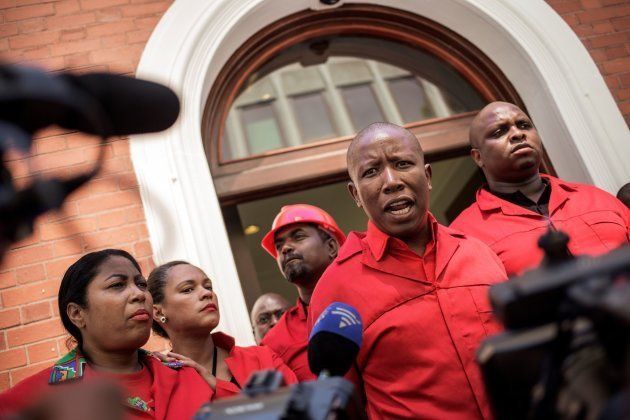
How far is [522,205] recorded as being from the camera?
2611mm

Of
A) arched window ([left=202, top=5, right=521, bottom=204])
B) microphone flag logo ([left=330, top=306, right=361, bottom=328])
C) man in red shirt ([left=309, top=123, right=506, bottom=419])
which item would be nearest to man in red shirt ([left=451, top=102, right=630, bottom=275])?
man in red shirt ([left=309, top=123, right=506, bottom=419])

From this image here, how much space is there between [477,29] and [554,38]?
1.64 ft

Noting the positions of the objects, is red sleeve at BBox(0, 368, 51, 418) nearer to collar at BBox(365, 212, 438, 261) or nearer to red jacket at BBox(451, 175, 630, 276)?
collar at BBox(365, 212, 438, 261)

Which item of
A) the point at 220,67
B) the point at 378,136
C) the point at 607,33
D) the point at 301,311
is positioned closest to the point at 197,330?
the point at 301,311

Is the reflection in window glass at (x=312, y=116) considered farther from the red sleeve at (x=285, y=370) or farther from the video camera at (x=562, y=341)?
the video camera at (x=562, y=341)

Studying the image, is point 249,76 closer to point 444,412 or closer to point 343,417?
point 444,412

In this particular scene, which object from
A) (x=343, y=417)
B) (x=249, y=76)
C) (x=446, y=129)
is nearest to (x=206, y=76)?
(x=249, y=76)

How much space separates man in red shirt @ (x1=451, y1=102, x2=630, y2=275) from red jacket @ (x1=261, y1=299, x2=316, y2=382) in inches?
34.9

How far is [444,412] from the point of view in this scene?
67.6 inches

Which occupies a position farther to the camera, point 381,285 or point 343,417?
point 381,285

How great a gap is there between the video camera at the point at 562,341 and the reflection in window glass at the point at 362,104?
3337 millimetres

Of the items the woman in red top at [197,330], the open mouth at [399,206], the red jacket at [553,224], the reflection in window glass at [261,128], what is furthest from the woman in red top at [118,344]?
the reflection in window glass at [261,128]

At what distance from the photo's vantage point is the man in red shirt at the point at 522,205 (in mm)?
2338

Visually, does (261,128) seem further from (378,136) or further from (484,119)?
(378,136)
